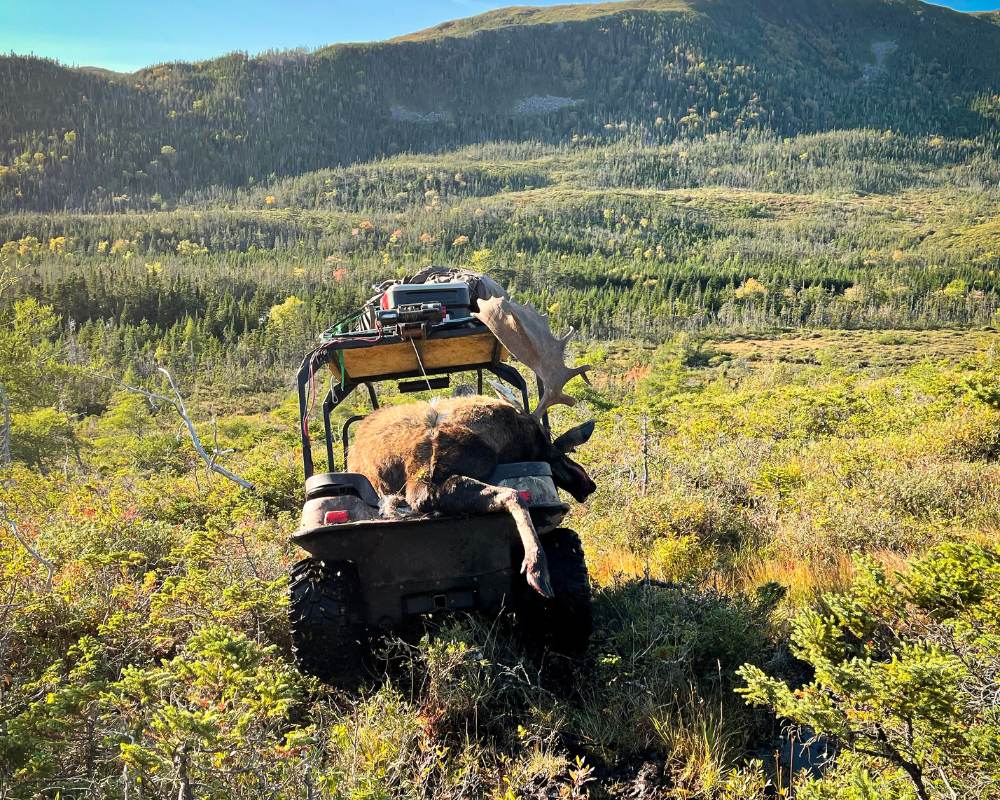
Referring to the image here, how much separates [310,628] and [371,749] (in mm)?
924

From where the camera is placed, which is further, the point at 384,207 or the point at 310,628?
the point at 384,207

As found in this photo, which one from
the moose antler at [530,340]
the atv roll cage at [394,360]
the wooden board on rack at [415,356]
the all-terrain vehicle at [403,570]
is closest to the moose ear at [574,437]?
the atv roll cage at [394,360]

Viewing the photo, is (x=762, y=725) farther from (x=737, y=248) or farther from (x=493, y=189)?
(x=493, y=189)

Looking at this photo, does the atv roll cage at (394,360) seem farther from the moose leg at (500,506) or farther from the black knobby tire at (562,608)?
the black knobby tire at (562,608)

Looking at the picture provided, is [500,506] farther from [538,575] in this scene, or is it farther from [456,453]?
[456,453]

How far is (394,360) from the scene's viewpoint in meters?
5.80

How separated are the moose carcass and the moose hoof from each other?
47 cm

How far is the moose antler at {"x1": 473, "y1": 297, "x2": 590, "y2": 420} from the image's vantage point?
4652 millimetres

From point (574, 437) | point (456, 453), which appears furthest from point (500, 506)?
point (574, 437)

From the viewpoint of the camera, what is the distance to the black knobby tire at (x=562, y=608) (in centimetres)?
446

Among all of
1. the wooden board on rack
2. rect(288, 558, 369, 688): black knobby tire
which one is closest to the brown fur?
the wooden board on rack

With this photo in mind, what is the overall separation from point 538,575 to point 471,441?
1370mm

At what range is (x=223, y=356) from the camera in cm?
6775

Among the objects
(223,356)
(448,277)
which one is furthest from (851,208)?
(448,277)
